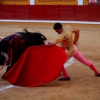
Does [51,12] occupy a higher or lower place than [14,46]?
higher

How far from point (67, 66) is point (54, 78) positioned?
1489 mm

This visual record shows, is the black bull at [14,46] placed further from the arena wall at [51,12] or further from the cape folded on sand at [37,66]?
the arena wall at [51,12]

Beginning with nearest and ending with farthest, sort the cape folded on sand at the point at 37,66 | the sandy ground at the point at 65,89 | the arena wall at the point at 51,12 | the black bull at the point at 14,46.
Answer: the sandy ground at the point at 65,89 → the cape folded on sand at the point at 37,66 → the black bull at the point at 14,46 → the arena wall at the point at 51,12

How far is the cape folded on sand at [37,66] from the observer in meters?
4.91

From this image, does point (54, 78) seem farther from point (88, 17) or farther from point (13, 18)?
point (13, 18)

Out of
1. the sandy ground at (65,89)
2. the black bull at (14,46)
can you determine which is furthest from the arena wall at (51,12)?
the black bull at (14,46)

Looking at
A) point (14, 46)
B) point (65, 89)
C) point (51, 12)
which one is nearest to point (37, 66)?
point (14, 46)

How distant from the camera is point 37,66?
499 centimetres

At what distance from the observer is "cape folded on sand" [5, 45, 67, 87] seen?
4906 millimetres

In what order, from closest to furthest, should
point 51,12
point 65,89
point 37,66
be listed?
point 65,89, point 37,66, point 51,12

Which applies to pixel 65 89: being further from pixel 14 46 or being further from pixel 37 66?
pixel 14 46

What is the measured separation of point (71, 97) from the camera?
171 inches

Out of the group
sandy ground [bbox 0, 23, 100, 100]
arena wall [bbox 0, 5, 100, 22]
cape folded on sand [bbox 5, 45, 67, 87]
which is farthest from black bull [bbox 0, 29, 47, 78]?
arena wall [bbox 0, 5, 100, 22]

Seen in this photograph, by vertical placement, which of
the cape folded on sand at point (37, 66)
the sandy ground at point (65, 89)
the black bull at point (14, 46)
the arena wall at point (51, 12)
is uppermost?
the arena wall at point (51, 12)
